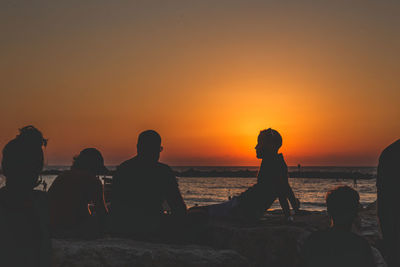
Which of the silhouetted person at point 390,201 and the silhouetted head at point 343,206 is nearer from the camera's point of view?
the silhouetted person at point 390,201

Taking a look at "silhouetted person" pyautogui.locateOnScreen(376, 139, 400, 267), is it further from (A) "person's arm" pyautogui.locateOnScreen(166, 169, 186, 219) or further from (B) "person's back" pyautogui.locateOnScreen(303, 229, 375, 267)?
(A) "person's arm" pyautogui.locateOnScreen(166, 169, 186, 219)

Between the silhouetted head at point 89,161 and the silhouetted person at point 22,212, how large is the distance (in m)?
3.01

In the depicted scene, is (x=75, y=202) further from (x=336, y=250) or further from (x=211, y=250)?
(x=336, y=250)

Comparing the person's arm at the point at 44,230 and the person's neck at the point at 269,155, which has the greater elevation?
the person's neck at the point at 269,155

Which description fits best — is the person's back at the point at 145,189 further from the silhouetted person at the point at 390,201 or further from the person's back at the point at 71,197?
the silhouetted person at the point at 390,201

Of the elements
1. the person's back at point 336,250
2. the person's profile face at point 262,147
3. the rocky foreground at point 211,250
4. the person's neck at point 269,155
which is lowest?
the rocky foreground at point 211,250

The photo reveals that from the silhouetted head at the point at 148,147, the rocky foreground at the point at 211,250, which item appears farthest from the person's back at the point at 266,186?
the silhouetted head at the point at 148,147

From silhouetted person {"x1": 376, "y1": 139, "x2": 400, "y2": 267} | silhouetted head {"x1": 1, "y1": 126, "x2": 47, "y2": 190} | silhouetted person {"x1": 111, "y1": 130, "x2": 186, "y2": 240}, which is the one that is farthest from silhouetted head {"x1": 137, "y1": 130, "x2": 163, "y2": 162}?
silhouetted person {"x1": 376, "y1": 139, "x2": 400, "y2": 267}

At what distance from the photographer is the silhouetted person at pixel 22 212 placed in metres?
2.19

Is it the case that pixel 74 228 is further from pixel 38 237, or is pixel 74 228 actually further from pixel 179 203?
pixel 38 237

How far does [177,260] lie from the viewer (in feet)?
12.2

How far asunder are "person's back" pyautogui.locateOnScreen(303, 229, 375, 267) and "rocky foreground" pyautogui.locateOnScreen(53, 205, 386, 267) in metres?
1.02

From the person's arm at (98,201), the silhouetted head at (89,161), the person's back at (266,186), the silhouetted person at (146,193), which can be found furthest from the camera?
the person's back at (266,186)

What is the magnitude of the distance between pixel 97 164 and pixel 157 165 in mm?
1220
